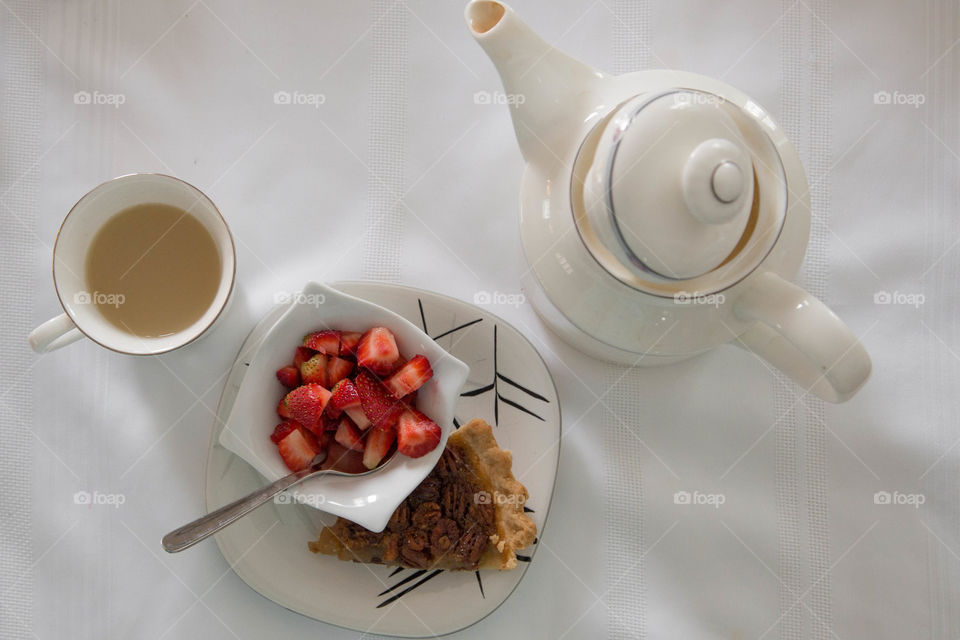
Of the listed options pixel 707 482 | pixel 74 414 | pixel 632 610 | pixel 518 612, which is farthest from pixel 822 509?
pixel 74 414

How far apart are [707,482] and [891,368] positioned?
0.96 ft

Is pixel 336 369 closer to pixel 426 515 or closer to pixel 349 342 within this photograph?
pixel 349 342

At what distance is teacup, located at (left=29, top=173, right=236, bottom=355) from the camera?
0.78 meters

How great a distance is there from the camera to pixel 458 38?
0.92 m

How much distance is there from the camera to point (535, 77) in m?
0.66

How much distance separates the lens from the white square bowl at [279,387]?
0.76m

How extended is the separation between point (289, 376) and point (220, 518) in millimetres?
169

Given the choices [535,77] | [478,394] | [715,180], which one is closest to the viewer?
[715,180]

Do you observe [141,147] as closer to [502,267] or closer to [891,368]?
[502,267]

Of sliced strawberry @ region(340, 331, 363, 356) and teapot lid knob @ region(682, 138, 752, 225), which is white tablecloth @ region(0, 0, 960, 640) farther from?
teapot lid knob @ region(682, 138, 752, 225)

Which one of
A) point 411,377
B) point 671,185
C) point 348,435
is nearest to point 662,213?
point 671,185

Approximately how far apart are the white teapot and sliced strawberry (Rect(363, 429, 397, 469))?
242 mm

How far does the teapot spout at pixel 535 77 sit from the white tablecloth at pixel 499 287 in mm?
249

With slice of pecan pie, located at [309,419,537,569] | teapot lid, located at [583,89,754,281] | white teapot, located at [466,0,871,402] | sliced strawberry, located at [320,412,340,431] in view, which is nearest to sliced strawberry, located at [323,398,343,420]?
sliced strawberry, located at [320,412,340,431]
